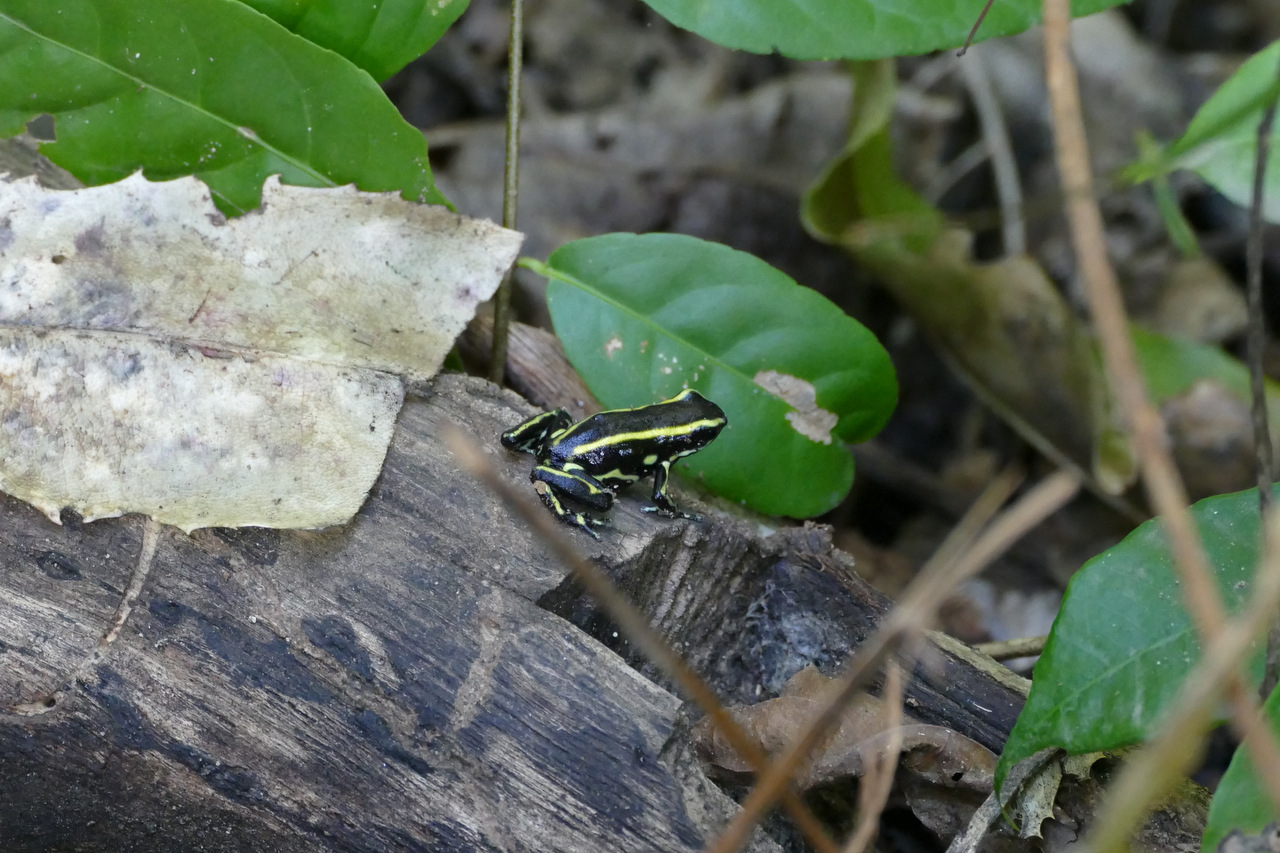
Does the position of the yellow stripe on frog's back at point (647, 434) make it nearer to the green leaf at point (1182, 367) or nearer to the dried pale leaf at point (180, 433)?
the dried pale leaf at point (180, 433)

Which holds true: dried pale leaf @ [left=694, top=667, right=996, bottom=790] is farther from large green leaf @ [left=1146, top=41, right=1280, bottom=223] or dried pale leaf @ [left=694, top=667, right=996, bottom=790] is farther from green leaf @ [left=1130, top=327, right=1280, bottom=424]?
green leaf @ [left=1130, top=327, right=1280, bottom=424]

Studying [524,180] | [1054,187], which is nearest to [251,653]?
[524,180]

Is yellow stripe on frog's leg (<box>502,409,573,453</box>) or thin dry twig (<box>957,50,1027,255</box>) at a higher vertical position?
thin dry twig (<box>957,50,1027,255</box>)

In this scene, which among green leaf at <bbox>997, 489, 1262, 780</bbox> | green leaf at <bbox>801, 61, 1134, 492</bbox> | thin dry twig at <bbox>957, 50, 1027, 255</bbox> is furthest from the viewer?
thin dry twig at <bbox>957, 50, 1027, 255</bbox>

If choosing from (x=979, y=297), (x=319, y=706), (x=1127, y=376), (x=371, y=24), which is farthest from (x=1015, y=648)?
(x=371, y=24)

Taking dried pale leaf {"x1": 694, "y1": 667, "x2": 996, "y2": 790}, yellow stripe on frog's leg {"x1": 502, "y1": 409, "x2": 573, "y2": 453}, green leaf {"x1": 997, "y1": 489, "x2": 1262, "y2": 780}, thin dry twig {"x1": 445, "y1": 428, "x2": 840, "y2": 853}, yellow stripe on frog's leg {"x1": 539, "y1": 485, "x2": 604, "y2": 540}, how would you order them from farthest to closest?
yellow stripe on frog's leg {"x1": 502, "y1": 409, "x2": 573, "y2": 453}
yellow stripe on frog's leg {"x1": 539, "y1": 485, "x2": 604, "y2": 540}
dried pale leaf {"x1": 694, "y1": 667, "x2": 996, "y2": 790}
green leaf {"x1": 997, "y1": 489, "x2": 1262, "y2": 780}
thin dry twig {"x1": 445, "y1": 428, "x2": 840, "y2": 853}

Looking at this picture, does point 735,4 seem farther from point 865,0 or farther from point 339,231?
→ point 339,231

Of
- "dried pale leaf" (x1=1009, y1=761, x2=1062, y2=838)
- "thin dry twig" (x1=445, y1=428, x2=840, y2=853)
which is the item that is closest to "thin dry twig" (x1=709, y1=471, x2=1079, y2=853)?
"thin dry twig" (x1=445, y1=428, x2=840, y2=853)
